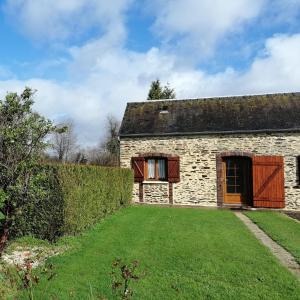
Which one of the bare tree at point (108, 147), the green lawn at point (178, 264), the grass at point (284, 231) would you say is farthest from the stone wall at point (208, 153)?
the bare tree at point (108, 147)

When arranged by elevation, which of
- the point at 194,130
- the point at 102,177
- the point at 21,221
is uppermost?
the point at 194,130

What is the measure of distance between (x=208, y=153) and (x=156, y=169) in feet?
8.51

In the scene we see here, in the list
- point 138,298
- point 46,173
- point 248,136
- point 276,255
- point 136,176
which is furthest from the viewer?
point 136,176

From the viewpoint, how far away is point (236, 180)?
52.6 ft

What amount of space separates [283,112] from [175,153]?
5219mm

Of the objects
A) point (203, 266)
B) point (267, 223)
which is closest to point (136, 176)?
point (267, 223)

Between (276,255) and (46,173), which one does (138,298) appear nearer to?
(276,255)

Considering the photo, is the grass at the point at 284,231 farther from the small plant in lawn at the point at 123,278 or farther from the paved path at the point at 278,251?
the small plant in lawn at the point at 123,278

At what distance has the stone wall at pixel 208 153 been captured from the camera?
49.5ft

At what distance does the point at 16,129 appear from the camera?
7227 millimetres

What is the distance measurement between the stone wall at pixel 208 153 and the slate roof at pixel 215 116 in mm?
361

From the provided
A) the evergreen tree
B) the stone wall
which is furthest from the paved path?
the evergreen tree

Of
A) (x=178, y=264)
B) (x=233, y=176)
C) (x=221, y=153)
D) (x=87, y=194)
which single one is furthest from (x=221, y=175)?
(x=178, y=264)

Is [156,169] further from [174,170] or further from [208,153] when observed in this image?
[208,153]
